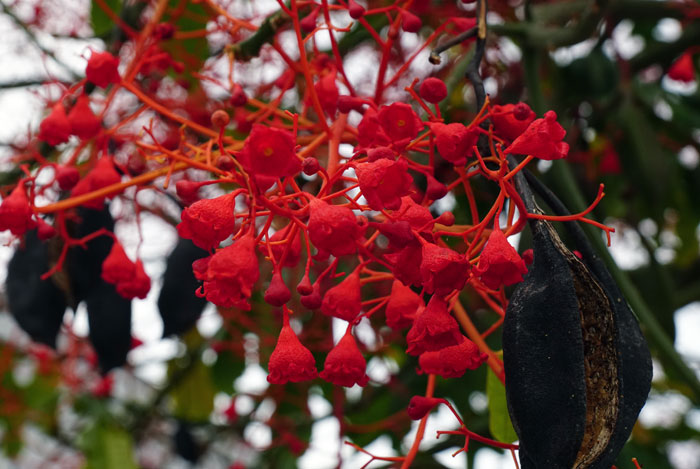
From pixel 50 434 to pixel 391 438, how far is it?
1.28 m

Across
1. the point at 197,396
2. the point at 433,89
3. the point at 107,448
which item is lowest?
the point at 197,396

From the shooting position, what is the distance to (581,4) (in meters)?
1.37

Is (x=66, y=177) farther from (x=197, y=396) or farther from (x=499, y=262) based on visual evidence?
(x=197, y=396)

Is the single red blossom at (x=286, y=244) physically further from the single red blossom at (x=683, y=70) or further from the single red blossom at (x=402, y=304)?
the single red blossom at (x=683, y=70)

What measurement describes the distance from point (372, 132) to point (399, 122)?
0.04m

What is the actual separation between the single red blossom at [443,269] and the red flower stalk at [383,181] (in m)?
0.05

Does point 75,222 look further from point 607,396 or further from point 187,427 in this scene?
point 187,427

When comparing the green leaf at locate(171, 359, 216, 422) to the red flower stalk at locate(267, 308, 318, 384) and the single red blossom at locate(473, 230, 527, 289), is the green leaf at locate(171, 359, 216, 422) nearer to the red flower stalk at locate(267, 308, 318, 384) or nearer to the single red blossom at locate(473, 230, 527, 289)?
the red flower stalk at locate(267, 308, 318, 384)

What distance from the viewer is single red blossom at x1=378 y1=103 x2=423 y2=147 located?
2.15 ft

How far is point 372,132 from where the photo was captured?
2.28 ft

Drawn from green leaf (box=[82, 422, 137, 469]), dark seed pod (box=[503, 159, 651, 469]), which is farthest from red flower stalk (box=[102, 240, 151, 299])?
green leaf (box=[82, 422, 137, 469])

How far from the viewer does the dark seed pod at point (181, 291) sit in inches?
42.1

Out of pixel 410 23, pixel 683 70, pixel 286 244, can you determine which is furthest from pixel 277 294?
pixel 683 70

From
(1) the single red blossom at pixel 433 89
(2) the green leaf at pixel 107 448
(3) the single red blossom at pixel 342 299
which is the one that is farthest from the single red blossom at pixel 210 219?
(2) the green leaf at pixel 107 448
